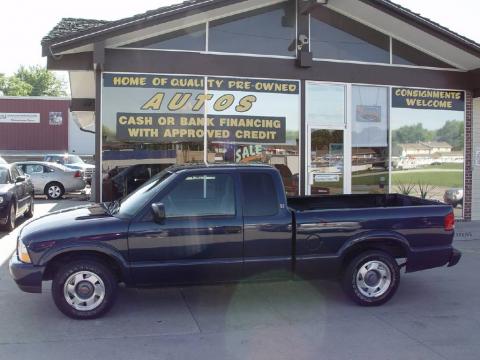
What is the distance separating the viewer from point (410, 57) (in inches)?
463

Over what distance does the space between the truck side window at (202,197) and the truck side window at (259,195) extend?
6.0 inches

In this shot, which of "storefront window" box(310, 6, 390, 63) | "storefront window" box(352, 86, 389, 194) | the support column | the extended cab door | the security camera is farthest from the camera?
the support column

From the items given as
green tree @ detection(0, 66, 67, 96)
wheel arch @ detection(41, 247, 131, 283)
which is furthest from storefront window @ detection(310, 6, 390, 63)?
green tree @ detection(0, 66, 67, 96)

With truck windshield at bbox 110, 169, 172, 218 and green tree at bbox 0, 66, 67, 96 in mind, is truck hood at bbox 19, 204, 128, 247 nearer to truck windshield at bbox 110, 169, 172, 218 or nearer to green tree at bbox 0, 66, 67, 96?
truck windshield at bbox 110, 169, 172, 218

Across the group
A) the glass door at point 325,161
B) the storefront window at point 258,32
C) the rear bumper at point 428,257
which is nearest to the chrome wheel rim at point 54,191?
the storefront window at point 258,32

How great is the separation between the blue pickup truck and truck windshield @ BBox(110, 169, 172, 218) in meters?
0.02

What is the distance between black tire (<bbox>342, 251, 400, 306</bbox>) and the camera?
19.7 ft

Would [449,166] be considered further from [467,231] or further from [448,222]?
[448,222]

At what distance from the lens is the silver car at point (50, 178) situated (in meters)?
18.1

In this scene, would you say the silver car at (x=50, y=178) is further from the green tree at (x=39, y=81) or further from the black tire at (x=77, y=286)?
the green tree at (x=39, y=81)

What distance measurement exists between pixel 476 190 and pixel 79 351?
10.5 m

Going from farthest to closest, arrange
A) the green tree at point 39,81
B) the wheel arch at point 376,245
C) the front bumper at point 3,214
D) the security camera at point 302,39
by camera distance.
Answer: the green tree at point 39,81, the security camera at point 302,39, the front bumper at point 3,214, the wheel arch at point 376,245

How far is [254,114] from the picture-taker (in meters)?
10.8

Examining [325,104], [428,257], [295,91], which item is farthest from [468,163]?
[428,257]
